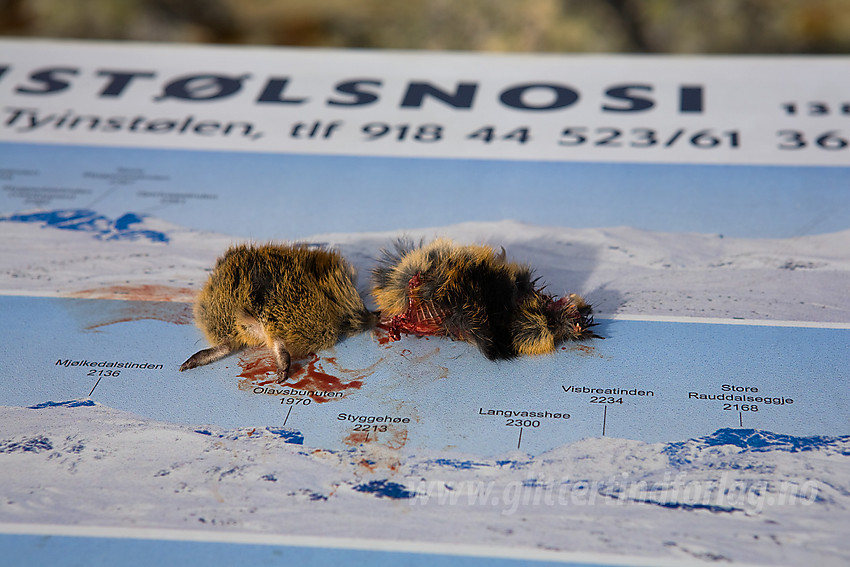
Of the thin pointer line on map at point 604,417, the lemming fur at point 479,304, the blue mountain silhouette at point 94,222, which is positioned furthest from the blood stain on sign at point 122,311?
the thin pointer line on map at point 604,417

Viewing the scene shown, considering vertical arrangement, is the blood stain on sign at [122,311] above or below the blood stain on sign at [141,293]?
below

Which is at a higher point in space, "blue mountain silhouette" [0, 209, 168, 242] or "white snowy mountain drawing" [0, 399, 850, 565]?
"blue mountain silhouette" [0, 209, 168, 242]

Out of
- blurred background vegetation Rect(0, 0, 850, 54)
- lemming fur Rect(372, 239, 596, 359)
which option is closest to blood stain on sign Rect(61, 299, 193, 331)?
lemming fur Rect(372, 239, 596, 359)

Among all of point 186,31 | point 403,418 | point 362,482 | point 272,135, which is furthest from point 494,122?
point 186,31

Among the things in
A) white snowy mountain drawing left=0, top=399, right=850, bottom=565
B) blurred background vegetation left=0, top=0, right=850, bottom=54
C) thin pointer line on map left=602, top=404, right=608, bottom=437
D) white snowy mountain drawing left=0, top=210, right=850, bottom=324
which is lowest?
white snowy mountain drawing left=0, top=399, right=850, bottom=565

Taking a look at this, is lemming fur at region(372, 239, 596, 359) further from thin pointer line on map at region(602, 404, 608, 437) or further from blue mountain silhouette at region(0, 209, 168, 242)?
blue mountain silhouette at region(0, 209, 168, 242)

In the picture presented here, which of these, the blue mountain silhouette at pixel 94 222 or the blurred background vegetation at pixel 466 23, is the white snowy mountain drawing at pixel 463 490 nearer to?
the blue mountain silhouette at pixel 94 222

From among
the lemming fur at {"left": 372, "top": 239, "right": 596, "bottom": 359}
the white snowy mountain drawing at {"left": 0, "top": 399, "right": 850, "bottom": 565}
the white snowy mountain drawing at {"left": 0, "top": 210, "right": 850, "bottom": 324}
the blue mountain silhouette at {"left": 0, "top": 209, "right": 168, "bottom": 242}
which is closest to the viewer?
the white snowy mountain drawing at {"left": 0, "top": 399, "right": 850, "bottom": 565}

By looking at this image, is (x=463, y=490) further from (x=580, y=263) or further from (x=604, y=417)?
(x=580, y=263)

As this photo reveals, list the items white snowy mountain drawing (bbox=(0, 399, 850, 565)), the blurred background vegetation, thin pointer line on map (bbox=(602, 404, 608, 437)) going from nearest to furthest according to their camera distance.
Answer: white snowy mountain drawing (bbox=(0, 399, 850, 565)) < thin pointer line on map (bbox=(602, 404, 608, 437)) < the blurred background vegetation
